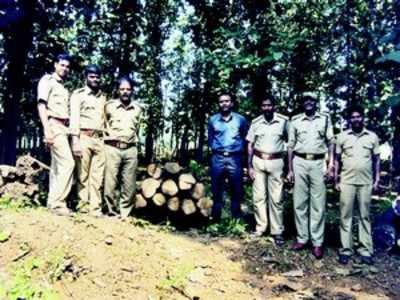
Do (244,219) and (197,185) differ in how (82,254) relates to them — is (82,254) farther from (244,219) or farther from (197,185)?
(244,219)

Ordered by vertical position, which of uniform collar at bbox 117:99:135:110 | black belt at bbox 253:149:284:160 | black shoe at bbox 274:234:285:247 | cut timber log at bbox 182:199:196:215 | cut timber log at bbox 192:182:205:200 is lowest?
black shoe at bbox 274:234:285:247

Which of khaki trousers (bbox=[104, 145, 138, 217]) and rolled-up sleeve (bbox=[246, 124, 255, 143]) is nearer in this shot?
khaki trousers (bbox=[104, 145, 138, 217])

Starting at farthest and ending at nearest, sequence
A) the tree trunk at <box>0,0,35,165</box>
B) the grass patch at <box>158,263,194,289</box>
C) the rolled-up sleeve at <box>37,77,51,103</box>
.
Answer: the tree trunk at <box>0,0,35,165</box> < the rolled-up sleeve at <box>37,77,51,103</box> < the grass patch at <box>158,263,194,289</box>

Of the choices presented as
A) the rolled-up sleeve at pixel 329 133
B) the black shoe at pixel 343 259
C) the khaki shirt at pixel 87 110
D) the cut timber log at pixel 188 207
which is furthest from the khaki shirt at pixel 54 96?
the black shoe at pixel 343 259

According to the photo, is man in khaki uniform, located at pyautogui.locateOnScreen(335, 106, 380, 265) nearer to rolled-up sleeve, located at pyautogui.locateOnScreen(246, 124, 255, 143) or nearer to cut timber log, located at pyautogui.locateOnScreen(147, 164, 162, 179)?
rolled-up sleeve, located at pyautogui.locateOnScreen(246, 124, 255, 143)

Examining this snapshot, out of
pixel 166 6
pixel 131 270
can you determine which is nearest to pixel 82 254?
pixel 131 270

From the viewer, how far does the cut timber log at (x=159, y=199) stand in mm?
7445

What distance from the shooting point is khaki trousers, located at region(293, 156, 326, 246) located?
674 cm

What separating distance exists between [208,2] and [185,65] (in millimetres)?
6829

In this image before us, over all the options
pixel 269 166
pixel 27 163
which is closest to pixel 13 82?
pixel 27 163

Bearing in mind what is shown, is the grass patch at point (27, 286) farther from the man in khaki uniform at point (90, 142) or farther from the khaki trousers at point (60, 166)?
the man in khaki uniform at point (90, 142)

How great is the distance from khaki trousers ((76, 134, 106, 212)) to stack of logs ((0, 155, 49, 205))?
2.75 ft

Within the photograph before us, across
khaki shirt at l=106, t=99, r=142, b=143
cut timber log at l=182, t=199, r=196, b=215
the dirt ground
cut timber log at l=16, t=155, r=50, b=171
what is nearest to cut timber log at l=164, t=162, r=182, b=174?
cut timber log at l=182, t=199, r=196, b=215

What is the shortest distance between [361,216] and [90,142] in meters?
3.91
